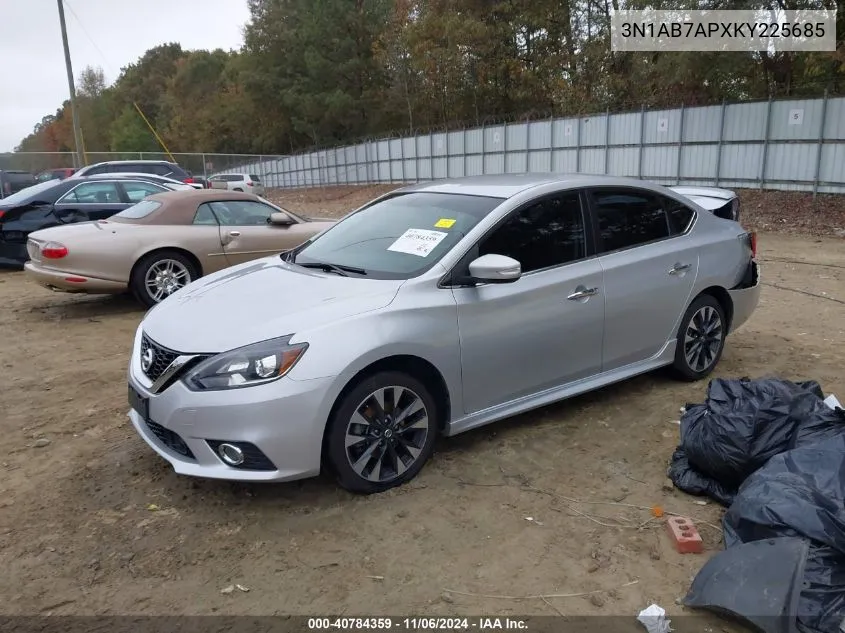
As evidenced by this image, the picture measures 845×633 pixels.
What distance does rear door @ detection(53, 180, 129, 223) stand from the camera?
A: 1006cm

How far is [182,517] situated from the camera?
3369mm

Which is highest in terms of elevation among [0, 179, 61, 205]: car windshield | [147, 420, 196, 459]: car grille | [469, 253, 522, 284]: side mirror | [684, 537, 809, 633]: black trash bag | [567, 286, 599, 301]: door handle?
[0, 179, 61, 205]: car windshield

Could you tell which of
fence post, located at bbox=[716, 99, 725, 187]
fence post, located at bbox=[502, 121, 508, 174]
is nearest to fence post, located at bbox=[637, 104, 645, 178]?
fence post, located at bbox=[716, 99, 725, 187]

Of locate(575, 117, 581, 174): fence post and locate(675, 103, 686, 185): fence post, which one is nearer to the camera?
locate(675, 103, 686, 185): fence post

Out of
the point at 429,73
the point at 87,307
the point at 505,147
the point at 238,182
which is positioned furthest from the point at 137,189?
the point at 429,73

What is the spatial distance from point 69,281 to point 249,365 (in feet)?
16.5

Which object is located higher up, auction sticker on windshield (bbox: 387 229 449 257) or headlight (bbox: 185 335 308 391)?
auction sticker on windshield (bbox: 387 229 449 257)

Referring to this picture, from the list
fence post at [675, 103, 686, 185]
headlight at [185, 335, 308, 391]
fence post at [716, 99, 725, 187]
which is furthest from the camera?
fence post at [675, 103, 686, 185]

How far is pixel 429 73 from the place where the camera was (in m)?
37.8

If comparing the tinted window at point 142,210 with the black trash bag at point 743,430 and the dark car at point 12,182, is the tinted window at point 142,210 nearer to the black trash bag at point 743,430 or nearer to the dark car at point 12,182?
the black trash bag at point 743,430

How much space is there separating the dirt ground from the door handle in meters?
0.86

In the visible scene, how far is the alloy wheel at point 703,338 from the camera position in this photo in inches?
195

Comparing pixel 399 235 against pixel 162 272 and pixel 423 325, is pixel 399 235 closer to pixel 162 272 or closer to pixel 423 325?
pixel 423 325

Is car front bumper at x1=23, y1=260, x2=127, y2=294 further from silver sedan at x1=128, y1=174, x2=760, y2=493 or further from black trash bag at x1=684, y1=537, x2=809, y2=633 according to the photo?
black trash bag at x1=684, y1=537, x2=809, y2=633
